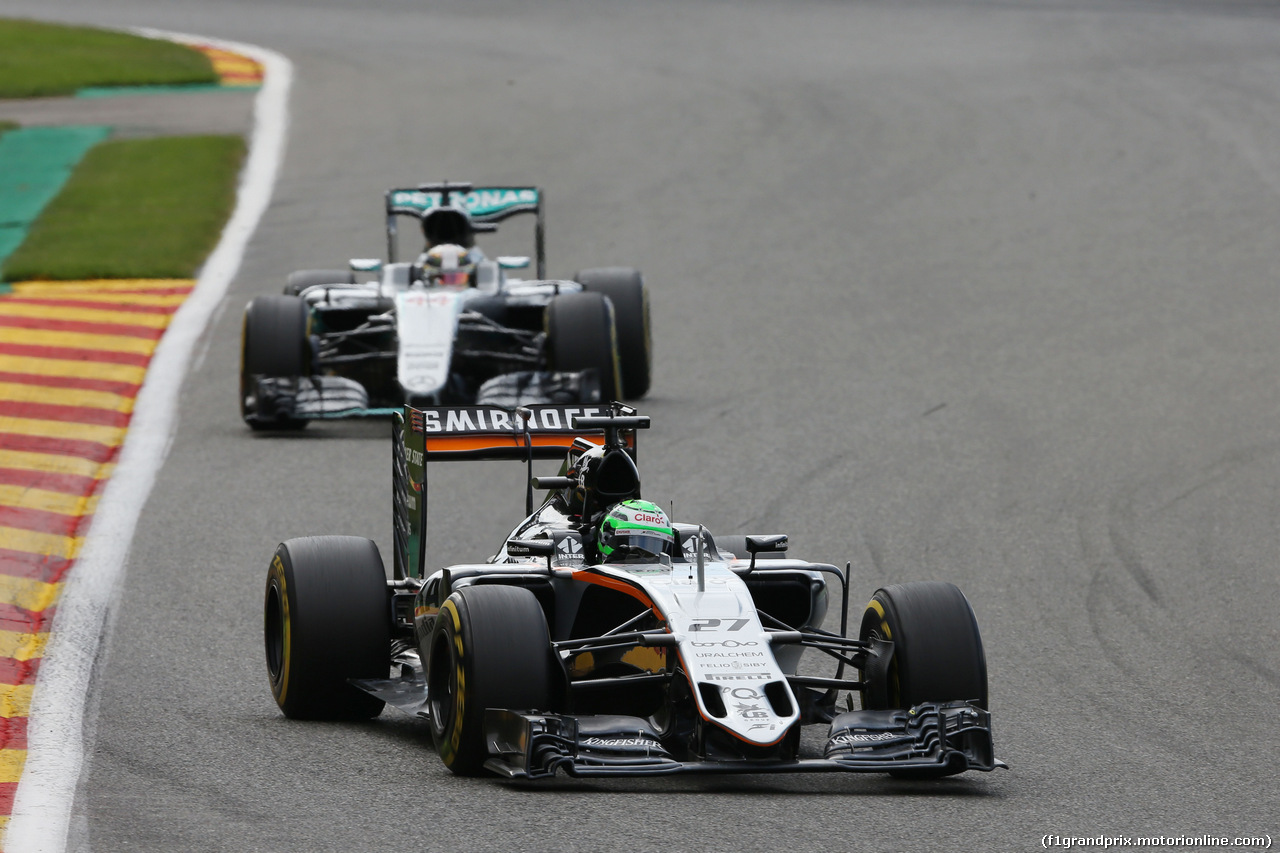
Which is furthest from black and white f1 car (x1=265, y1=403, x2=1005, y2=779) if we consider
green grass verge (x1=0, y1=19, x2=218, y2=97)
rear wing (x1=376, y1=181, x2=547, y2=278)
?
green grass verge (x1=0, y1=19, x2=218, y2=97)

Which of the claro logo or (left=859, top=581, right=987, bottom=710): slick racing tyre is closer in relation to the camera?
the claro logo

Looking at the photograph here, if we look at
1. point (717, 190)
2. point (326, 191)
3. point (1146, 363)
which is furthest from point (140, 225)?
point (1146, 363)

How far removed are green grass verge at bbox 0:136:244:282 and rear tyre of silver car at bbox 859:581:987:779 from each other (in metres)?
13.9

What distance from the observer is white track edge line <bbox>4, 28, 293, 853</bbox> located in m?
7.22

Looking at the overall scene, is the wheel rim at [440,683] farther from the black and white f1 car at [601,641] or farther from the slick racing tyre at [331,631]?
the slick racing tyre at [331,631]

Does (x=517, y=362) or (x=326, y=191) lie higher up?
(x=326, y=191)

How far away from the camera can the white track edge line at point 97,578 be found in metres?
7.22

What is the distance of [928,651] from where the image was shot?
7969mm

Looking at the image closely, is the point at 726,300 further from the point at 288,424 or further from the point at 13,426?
the point at 13,426

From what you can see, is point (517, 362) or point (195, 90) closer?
point (517, 362)

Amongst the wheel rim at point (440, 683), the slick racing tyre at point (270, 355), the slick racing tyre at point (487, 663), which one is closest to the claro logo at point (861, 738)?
the slick racing tyre at point (487, 663)

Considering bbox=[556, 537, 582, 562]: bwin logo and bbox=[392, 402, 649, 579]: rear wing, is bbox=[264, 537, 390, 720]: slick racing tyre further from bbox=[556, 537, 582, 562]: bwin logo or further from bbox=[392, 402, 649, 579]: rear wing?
bbox=[556, 537, 582, 562]: bwin logo

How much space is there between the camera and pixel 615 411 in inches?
364

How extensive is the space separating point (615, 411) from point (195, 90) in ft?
75.7
